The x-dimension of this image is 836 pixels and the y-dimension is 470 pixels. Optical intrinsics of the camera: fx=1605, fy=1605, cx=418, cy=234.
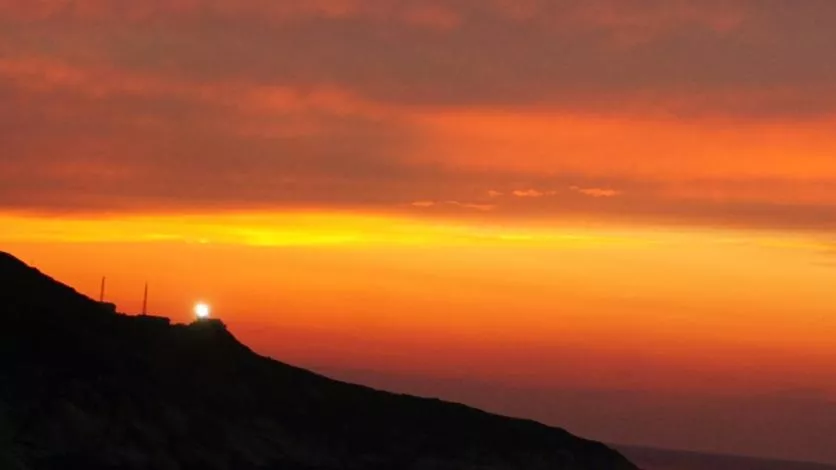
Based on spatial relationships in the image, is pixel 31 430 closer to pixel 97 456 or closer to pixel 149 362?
pixel 97 456

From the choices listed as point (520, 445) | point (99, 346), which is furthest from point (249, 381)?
point (520, 445)

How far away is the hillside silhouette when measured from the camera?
11250cm

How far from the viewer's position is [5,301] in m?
131

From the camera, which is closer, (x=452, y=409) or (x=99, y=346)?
(x=99, y=346)

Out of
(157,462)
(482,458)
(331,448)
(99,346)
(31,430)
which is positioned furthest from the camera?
(482,458)

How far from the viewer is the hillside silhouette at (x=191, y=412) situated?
112 m

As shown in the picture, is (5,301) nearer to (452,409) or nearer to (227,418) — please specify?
(227,418)

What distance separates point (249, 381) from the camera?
5556 inches

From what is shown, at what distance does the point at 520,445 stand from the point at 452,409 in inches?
291

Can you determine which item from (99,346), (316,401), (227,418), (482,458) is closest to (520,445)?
(482,458)

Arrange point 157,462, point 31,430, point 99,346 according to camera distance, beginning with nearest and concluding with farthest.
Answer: point 31,430, point 157,462, point 99,346

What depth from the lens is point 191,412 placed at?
127 m

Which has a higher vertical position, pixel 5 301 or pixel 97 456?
pixel 5 301

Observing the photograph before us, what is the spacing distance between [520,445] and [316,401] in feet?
71.7
